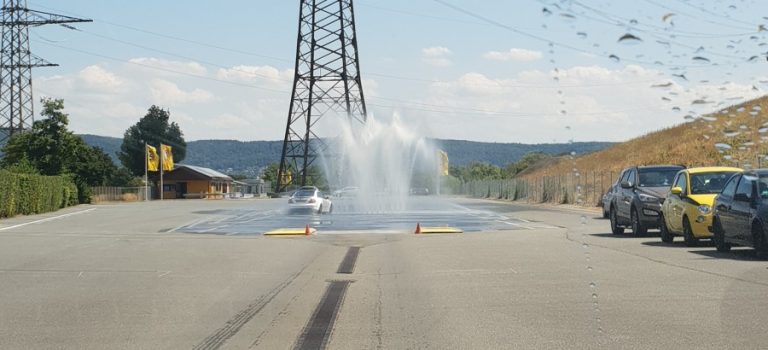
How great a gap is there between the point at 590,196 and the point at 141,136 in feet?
325

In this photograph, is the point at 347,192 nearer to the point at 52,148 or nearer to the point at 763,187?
the point at 52,148

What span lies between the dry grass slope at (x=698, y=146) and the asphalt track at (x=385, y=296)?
180 centimetres

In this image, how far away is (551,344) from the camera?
27.7 ft

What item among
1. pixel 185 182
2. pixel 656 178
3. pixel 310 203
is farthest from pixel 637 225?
pixel 185 182

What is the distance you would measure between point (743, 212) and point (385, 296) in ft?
24.2

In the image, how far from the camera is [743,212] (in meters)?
16.2

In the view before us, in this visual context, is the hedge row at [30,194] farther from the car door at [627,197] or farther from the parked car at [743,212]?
the parked car at [743,212]

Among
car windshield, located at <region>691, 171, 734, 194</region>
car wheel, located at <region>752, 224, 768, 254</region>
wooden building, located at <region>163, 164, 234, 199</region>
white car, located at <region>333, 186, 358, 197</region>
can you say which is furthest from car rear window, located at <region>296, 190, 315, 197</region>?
wooden building, located at <region>163, 164, 234, 199</region>

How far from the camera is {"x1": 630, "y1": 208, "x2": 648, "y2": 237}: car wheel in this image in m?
23.2

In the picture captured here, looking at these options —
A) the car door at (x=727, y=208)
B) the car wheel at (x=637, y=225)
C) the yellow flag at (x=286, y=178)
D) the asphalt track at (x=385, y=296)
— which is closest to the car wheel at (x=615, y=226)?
the car wheel at (x=637, y=225)

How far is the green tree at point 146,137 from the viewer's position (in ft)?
477

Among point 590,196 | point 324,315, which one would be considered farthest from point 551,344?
point 590,196

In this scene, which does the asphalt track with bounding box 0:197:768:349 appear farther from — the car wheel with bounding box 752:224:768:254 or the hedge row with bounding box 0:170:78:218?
the hedge row with bounding box 0:170:78:218

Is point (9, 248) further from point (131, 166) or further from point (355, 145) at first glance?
point (131, 166)
